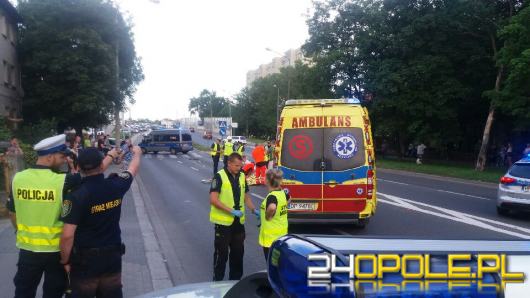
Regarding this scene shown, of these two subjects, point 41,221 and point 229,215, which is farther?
point 229,215

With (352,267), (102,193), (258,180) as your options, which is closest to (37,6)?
(258,180)

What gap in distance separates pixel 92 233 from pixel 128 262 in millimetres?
3877

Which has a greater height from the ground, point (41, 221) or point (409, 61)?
point (409, 61)

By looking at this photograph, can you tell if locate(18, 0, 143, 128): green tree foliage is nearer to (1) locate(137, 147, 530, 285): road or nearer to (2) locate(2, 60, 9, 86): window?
(2) locate(2, 60, 9, 86): window

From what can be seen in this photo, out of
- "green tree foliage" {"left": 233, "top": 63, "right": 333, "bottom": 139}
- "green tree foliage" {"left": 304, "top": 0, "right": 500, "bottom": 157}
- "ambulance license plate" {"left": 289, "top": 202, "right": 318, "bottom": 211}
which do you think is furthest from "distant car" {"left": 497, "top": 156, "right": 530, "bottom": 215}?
"green tree foliage" {"left": 233, "top": 63, "right": 333, "bottom": 139}

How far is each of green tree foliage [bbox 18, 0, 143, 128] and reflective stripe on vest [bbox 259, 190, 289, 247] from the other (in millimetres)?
28994

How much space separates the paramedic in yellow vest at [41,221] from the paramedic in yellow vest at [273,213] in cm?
241

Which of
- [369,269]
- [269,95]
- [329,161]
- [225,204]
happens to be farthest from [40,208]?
[269,95]

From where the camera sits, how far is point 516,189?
12594 mm

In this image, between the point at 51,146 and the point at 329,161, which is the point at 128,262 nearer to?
the point at 51,146

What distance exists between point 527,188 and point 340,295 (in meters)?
12.2

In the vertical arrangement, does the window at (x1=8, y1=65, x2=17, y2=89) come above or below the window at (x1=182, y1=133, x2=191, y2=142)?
above

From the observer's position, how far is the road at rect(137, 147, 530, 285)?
823 cm

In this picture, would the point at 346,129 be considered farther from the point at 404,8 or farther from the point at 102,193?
the point at 404,8
